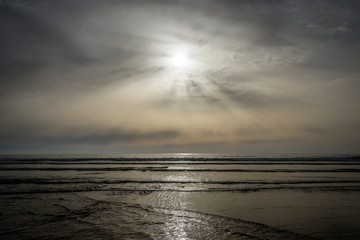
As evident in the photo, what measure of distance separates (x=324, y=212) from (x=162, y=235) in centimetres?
679

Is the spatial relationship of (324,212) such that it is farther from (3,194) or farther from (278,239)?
(3,194)

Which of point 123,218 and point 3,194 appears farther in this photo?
point 3,194

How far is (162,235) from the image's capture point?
625cm

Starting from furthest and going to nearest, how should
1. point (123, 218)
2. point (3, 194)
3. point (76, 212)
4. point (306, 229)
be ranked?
1. point (3, 194)
2. point (76, 212)
3. point (123, 218)
4. point (306, 229)

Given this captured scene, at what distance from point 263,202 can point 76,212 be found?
325 inches

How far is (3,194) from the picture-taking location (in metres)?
12.5

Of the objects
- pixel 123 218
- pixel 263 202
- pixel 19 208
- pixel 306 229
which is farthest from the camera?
pixel 263 202

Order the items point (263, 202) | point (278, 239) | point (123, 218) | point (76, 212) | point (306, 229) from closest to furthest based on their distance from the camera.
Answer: point (278, 239) → point (306, 229) → point (123, 218) → point (76, 212) → point (263, 202)

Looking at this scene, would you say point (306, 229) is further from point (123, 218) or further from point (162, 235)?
point (123, 218)

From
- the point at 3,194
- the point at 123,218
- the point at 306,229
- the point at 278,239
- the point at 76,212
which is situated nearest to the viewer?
the point at 278,239

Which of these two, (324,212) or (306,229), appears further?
(324,212)

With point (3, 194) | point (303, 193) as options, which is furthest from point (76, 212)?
point (303, 193)

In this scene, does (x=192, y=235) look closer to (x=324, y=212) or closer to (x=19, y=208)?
(x=324, y=212)

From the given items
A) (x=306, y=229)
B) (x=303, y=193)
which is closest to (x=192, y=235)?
(x=306, y=229)
